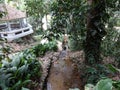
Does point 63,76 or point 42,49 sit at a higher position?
point 42,49

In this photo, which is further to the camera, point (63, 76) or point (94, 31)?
point (63, 76)

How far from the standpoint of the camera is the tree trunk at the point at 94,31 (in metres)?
6.54

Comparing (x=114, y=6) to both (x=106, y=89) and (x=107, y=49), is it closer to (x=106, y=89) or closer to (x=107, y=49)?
(x=107, y=49)

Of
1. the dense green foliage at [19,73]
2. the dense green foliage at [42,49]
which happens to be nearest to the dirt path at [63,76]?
the dense green foliage at [19,73]

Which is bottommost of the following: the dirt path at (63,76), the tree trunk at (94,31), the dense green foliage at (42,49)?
the dirt path at (63,76)

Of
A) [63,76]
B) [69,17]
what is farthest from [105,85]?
[63,76]

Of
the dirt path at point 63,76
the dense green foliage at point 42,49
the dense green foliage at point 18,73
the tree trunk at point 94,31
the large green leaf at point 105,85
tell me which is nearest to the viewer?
the large green leaf at point 105,85

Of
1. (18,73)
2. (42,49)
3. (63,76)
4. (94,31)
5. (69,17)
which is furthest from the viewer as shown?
(42,49)

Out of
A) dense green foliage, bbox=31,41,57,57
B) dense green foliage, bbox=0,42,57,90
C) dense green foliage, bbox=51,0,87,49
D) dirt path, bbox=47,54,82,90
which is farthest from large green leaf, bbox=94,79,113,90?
dense green foliage, bbox=31,41,57,57

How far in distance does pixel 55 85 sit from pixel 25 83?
1.20 metres

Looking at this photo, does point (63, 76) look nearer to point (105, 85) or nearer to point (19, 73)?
point (19, 73)

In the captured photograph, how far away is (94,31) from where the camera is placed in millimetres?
6719

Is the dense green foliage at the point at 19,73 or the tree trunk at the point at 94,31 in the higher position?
the tree trunk at the point at 94,31

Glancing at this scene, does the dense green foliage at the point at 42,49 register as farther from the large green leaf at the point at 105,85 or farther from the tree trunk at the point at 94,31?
the large green leaf at the point at 105,85
